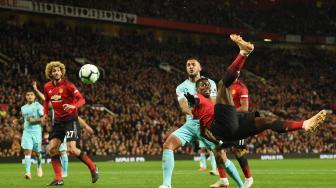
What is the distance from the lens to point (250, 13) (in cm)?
6419

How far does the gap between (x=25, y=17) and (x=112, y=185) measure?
129 feet

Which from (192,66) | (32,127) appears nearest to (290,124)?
(192,66)

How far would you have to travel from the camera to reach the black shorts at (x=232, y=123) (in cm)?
1004

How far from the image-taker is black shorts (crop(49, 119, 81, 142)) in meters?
14.0

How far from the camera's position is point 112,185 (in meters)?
14.0

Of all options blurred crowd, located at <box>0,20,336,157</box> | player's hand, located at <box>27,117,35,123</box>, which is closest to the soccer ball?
player's hand, located at <box>27,117,35,123</box>

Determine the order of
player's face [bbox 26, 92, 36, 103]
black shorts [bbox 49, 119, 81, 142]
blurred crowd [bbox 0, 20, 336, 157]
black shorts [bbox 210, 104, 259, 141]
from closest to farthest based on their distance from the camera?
1. black shorts [bbox 210, 104, 259, 141]
2. black shorts [bbox 49, 119, 81, 142]
3. player's face [bbox 26, 92, 36, 103]
4. blurred crowd [bbox 0, 20, 336, 157]

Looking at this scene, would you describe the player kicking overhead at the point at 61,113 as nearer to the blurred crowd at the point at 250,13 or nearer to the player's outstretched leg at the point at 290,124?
the player's outstretched leg at the point at 290,124

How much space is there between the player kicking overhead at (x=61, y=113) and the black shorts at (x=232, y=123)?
4.65 metres

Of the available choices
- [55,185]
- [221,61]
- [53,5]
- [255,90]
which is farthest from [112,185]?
[221,61]

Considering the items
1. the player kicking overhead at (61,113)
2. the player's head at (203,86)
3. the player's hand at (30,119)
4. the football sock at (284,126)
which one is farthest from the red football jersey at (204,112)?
the player's hand at (30,119)

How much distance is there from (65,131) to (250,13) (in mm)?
51999

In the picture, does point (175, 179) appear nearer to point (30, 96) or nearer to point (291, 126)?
point (30, 96)

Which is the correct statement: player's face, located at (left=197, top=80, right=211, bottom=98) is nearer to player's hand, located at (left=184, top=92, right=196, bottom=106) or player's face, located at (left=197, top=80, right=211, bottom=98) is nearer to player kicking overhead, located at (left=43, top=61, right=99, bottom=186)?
player's hand, located at (left=184, top=92, right=196, bottom=106)
